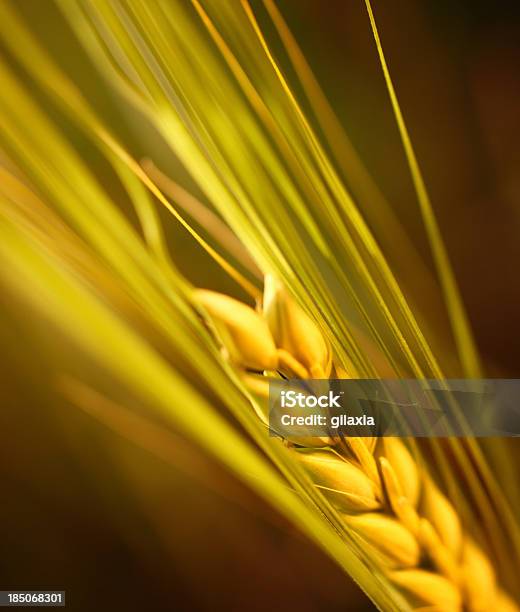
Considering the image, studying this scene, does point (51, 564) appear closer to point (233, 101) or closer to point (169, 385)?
point (169, 385)

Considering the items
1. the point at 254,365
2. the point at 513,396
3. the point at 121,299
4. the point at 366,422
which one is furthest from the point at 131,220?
the point at 513,396

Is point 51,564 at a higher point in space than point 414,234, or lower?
lower

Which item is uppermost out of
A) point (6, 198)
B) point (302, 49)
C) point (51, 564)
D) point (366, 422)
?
point (302, 49)
